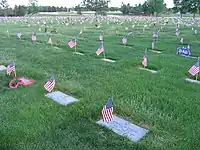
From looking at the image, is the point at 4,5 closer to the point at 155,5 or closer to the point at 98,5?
the point at 98,5

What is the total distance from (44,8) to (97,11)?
25843 millimetres

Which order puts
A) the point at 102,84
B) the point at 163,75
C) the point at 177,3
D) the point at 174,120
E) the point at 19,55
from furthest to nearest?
the point at 177,3 < the point at 19,55 < the point at 163,75 < the point at 102,84 < the point at 174,120

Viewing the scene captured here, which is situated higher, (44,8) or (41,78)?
(44,8)

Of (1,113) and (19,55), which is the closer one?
(1,113)

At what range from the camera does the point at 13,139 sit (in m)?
4.03

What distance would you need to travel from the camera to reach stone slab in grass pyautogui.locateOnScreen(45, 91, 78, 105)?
223 inches

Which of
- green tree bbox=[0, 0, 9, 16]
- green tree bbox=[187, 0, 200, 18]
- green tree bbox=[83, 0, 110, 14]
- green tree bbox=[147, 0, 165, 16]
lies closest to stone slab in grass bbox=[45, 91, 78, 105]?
green tree bbox=[187, 0, 200, 18]

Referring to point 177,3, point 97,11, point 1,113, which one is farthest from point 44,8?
point 1,113

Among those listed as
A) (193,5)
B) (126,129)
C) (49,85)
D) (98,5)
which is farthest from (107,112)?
(98,5)

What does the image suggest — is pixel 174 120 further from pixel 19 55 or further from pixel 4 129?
pixel 19 55

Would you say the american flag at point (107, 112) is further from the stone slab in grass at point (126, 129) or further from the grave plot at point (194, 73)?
the grave plot at point (194, 73)

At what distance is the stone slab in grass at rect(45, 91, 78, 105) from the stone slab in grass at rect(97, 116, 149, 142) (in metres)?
1.20

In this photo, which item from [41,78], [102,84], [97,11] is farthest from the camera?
[97,11]

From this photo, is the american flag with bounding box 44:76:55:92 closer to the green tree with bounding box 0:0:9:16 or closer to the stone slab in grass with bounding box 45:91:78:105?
the stone slab in grass with bounding box 45:91:78:105
